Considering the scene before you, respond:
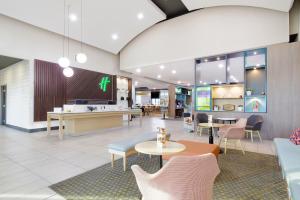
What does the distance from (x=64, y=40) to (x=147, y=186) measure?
855 cm

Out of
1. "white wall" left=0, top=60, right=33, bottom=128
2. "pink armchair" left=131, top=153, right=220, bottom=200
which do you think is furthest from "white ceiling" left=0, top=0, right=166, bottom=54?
"pink armchair" left=131, top=153, right=220, bottom=200

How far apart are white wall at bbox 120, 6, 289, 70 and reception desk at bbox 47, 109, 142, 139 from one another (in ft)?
11.9

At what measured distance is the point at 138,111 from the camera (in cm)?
949

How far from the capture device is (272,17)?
231 inches

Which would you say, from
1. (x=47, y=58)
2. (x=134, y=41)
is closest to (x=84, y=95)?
(x=47, y=58)

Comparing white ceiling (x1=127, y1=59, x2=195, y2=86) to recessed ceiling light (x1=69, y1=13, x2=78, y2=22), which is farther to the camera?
white ceiling (x1=127, y1=59, x2=195, y2=86)

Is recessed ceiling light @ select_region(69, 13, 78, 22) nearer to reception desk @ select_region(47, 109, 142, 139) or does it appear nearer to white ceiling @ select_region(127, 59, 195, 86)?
reception desk @ select_region(47, 109, 142, 139)

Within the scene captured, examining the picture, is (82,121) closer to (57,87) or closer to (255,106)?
(57,87)

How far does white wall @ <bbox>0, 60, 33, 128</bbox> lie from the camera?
273 inches

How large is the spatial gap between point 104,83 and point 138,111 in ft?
9.05

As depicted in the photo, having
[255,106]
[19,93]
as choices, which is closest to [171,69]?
[255,106]

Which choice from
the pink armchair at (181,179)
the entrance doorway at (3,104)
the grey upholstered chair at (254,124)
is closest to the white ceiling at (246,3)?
the grey upholstered chair at (254,124)

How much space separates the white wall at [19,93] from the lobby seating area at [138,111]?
0.15 ft

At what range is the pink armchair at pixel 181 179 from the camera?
131cm
